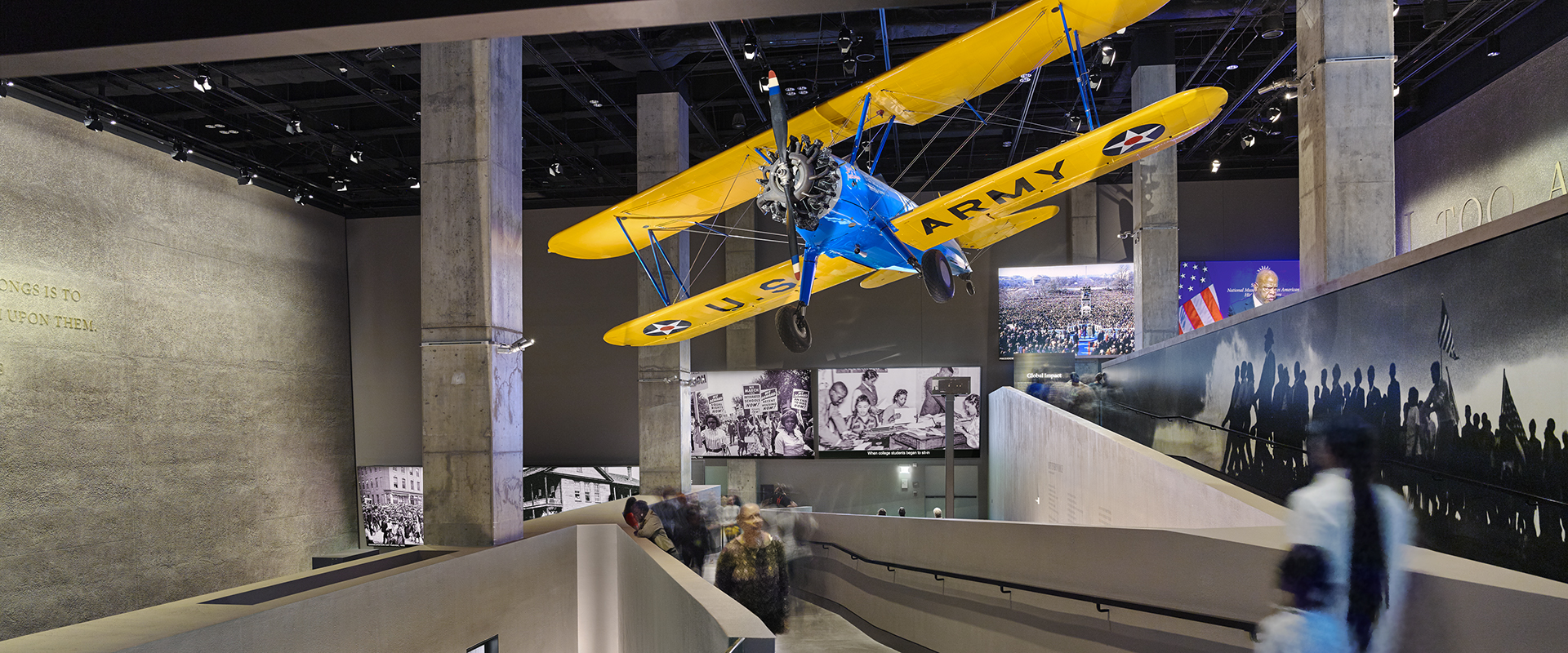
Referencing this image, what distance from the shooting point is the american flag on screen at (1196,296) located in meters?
17.2

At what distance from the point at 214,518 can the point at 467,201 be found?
1093 cm

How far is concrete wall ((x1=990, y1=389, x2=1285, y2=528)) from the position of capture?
5982mm

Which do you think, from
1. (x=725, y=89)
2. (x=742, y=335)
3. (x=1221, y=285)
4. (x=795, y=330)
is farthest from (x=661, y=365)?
(x=1221, y=285)

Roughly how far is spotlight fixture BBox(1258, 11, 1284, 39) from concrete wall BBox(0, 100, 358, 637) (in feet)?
54.1

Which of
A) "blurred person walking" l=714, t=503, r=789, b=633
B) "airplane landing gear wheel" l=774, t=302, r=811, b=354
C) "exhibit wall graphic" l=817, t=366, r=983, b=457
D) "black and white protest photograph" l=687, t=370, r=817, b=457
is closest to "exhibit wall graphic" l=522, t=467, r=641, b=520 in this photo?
"black and white protest photograph" l=687, t=370, r=817, b=457

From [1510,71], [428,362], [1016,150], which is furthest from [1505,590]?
[1016,150]

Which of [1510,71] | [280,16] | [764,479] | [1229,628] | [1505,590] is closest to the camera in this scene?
[280,16]

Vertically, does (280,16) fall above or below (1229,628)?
above

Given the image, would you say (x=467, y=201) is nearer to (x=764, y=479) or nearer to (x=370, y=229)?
(x=764, y=479)

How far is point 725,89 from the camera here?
48.2 ft

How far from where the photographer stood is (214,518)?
50.5 ft

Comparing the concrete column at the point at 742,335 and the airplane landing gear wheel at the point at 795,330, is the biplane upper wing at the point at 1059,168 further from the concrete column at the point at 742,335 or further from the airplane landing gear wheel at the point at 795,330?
the concrete column at the point at 742,335

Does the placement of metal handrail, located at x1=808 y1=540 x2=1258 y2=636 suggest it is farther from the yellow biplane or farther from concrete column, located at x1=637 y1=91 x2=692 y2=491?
concrete column, located at x1=637 y1=91 x2=692 y2=491

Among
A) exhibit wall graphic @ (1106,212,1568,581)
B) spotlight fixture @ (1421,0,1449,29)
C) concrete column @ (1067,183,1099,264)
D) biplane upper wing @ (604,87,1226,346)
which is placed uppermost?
spotlight fixture @ (1421,0,1449,29)
